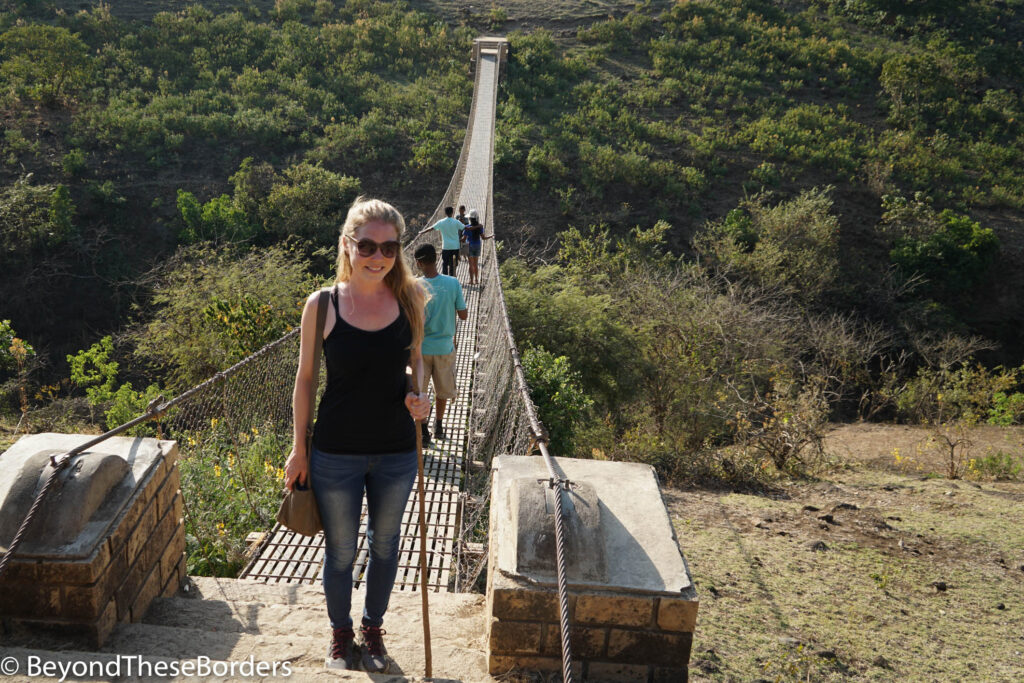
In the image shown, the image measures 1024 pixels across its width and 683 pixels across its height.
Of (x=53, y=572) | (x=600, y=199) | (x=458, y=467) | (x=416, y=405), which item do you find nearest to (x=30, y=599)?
(x=53, y=572)

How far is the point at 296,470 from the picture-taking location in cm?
164

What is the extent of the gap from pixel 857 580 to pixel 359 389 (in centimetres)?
232

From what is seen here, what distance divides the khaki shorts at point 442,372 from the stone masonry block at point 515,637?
1.83 meters

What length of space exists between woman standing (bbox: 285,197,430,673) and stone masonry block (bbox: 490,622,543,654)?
1.11 feet

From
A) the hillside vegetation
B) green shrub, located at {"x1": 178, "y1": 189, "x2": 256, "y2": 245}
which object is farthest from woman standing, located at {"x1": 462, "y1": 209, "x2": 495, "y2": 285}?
green shrub, located at {"x1": 178, "y1": 189, "x2": 256, "y2": 245}

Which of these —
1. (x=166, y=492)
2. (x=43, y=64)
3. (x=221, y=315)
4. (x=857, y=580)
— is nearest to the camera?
(x=166, y=492)

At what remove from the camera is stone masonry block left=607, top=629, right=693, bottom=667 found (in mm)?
1541

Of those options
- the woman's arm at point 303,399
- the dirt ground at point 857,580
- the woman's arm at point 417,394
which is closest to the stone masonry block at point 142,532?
the woman's arm at point 303,399

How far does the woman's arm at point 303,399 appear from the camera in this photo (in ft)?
5.22

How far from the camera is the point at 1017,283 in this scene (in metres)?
13.9

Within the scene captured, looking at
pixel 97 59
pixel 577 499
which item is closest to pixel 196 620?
pixel 577 499

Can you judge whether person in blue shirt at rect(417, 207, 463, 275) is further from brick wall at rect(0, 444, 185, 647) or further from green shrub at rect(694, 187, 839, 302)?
green shrub at rect(694, 187, 839, 302)

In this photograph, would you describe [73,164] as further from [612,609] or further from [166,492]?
[612,609]

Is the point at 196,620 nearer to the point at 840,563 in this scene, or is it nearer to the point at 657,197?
the point at 840,563
